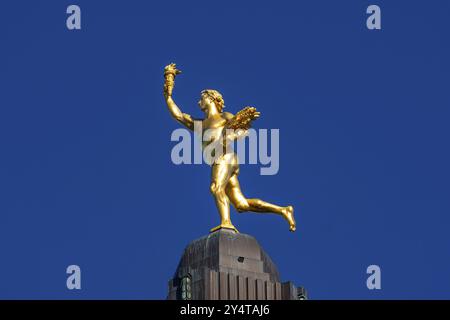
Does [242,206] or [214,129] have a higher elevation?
[214,129]

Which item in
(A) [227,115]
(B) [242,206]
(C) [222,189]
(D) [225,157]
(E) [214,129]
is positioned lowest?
(B) [242,206]

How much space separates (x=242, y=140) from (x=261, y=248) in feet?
11.3

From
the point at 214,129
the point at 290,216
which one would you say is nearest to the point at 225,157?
the point at 214,129

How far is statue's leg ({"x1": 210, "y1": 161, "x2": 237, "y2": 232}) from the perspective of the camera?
61.2 metres

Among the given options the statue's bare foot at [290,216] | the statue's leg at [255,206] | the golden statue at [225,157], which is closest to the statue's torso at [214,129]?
the golden statue at [225,157]

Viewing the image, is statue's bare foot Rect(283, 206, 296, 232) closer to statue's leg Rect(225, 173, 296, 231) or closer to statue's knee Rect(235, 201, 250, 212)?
statue's leg Rect(225, 173, 296, 231)

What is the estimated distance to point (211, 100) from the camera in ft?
207

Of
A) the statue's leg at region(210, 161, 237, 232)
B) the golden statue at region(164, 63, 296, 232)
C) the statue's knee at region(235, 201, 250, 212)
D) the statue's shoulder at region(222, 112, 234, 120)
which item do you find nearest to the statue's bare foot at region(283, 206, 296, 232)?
the golden statue at region(164, 63, 296, 232)

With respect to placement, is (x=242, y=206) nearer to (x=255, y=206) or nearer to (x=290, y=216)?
(x=255, y=206)

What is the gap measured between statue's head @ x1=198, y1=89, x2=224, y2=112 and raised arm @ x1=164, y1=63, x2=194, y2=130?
0.57 meters

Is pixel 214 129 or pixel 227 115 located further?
pixel 227 115

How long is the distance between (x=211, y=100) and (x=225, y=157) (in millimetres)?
1991
